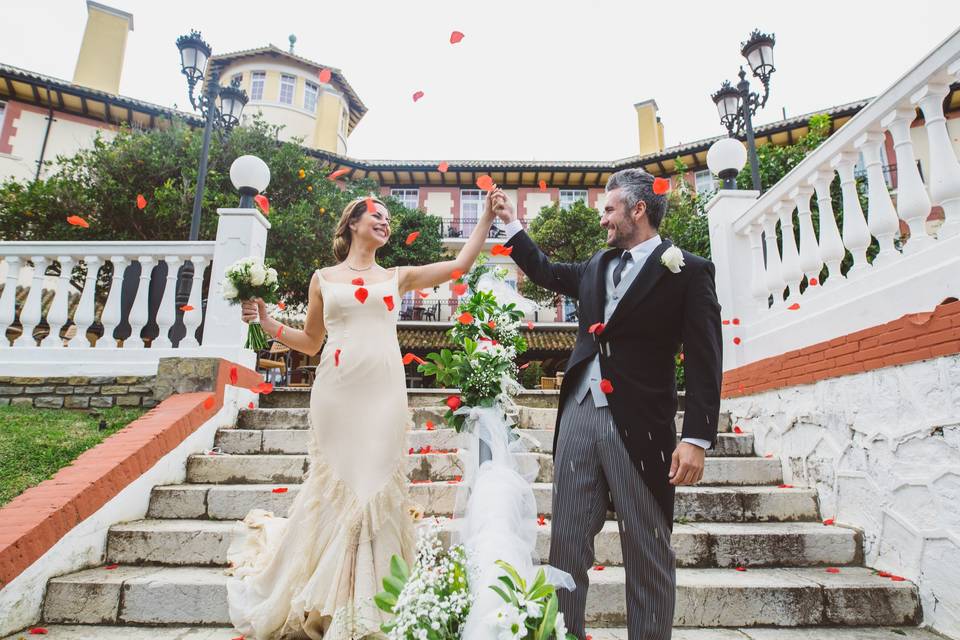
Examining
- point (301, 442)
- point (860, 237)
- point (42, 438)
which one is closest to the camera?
point (860, 237)

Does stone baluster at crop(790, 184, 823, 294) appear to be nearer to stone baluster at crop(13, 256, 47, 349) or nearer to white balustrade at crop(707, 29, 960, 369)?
white balustrade at crop(707, 29, 960, 369)

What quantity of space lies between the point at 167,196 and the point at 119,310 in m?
4.81

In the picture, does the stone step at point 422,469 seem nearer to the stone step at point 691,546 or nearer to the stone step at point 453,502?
the stone step at point 453,502

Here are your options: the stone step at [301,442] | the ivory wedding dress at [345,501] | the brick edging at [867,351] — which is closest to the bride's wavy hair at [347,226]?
the ivory wedding dress at [345,501]

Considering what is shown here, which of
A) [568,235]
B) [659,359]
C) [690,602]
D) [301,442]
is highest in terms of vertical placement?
[568,235]

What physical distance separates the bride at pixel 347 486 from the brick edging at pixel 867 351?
237cm

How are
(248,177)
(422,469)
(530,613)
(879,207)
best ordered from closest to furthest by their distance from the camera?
1. (530,613)
2. (879,207)
3. (422,469)
4. (248,177)

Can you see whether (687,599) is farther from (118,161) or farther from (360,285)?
(118,161)

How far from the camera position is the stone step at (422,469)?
4.00 m

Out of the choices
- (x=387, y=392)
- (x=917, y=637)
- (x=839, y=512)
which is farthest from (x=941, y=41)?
(x=387, y=392)

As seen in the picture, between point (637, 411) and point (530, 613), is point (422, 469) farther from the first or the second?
point (530, 613)

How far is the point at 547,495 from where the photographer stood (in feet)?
11.9

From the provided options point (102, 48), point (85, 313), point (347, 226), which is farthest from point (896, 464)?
point (102, 48)

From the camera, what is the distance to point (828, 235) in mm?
3746
